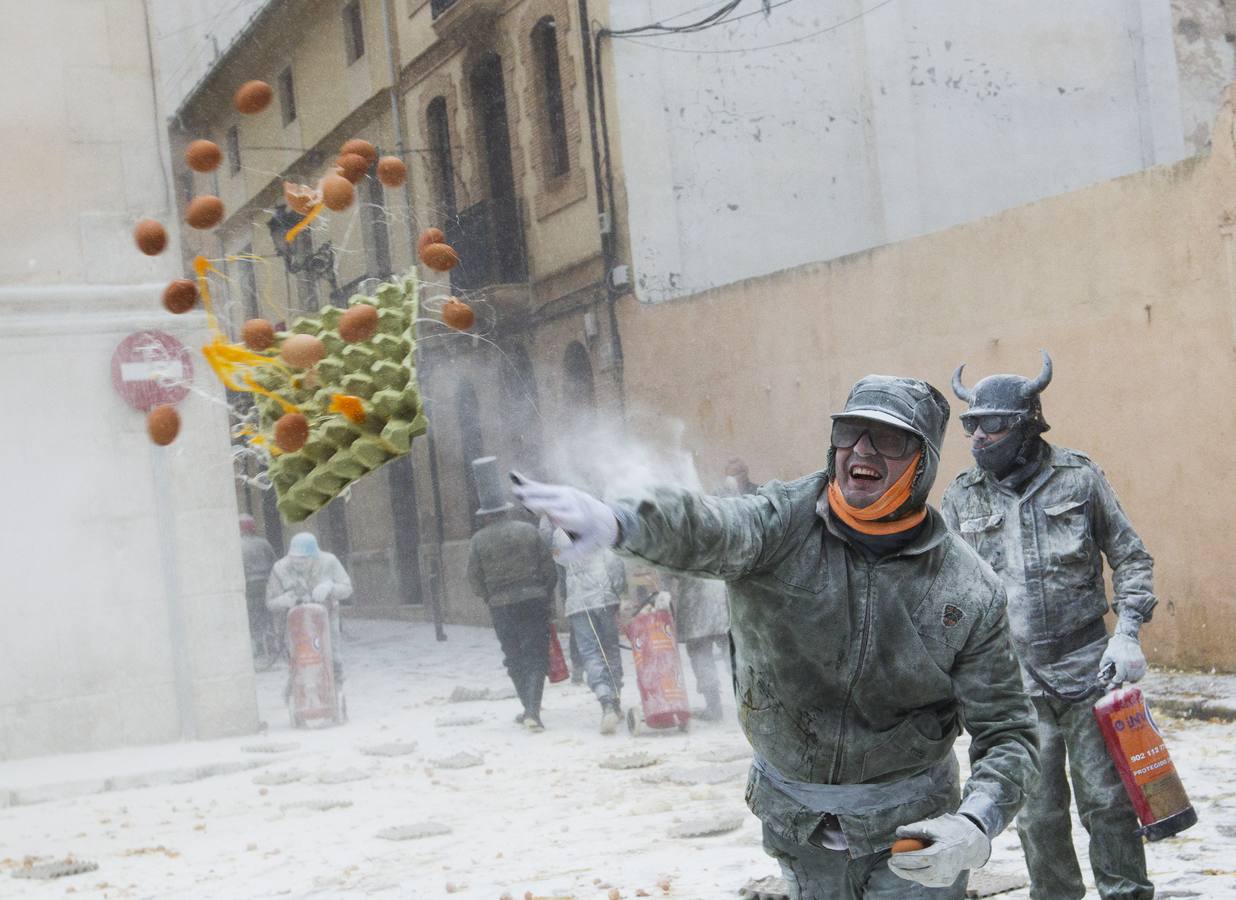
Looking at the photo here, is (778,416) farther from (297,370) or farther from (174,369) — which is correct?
(297,370)

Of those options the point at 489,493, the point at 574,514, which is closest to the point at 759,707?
the point at 574,514

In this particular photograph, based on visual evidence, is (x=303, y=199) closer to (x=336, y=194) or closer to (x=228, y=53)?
(x=336, y=194)

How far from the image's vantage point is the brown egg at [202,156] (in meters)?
2.74

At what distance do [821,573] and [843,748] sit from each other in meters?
0.36

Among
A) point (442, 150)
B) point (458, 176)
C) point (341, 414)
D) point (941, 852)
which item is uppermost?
point (442, 150)

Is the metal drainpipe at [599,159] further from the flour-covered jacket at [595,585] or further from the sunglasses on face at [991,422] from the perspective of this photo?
the sunglasses on face at [991,422]

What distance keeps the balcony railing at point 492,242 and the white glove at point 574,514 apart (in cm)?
1599

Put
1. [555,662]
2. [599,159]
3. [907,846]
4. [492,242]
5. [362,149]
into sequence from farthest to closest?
[492,242] < [599,159] < [555,662] < [907,846] < [362,149]

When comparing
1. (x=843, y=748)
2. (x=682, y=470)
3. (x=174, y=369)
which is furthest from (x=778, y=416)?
(x=843, y=748)

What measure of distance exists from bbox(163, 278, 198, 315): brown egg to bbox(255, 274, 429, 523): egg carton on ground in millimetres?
159

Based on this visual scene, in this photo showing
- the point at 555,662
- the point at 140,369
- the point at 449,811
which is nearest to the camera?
the point at 449,811

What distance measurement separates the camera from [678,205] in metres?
17.0

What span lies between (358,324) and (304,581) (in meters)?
10.4

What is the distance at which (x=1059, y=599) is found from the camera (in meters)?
5.10
